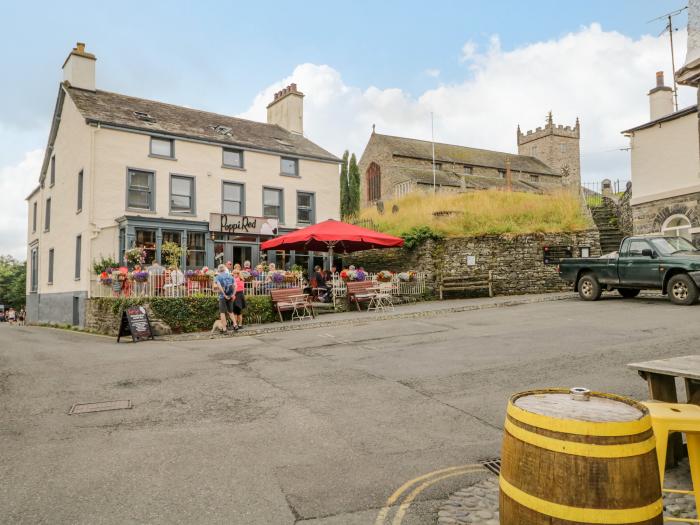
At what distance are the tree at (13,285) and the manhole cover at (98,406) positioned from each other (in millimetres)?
70638

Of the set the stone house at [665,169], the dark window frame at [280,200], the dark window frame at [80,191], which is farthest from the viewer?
the dark window frame at [280,200]

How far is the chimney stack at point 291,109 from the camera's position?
92.7 ft

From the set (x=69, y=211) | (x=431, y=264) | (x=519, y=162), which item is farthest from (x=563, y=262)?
(x=519, y=162)

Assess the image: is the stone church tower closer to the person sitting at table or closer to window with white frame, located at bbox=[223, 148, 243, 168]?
window with white frame, located at bbox=[223, 148, 243, 168]

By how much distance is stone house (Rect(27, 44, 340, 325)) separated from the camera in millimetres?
20562

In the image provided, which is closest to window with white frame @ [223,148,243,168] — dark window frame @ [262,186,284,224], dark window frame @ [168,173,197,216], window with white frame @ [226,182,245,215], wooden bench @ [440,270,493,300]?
window with white frame @ [226,182,245,215]

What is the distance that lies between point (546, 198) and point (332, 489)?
22607 millimetres

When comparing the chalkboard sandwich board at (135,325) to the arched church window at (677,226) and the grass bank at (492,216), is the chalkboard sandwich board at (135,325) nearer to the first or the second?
the grass bank at (492,216)

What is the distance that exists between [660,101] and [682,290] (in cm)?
1140

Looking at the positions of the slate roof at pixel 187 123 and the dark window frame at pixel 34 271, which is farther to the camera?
the dark window frame at pixel 34 271

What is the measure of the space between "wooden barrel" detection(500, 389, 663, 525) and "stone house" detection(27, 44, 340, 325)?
1942 centimetres

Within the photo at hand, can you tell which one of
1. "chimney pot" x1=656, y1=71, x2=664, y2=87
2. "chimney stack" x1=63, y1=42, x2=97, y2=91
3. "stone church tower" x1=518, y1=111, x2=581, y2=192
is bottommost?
"chimney pot" x1=656, y1=71, x2=664, y2=87

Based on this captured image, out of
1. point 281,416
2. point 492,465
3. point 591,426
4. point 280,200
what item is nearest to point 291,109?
point 280,200

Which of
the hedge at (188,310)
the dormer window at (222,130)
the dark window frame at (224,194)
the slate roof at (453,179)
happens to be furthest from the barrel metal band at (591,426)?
the slate roof at (453,179)
